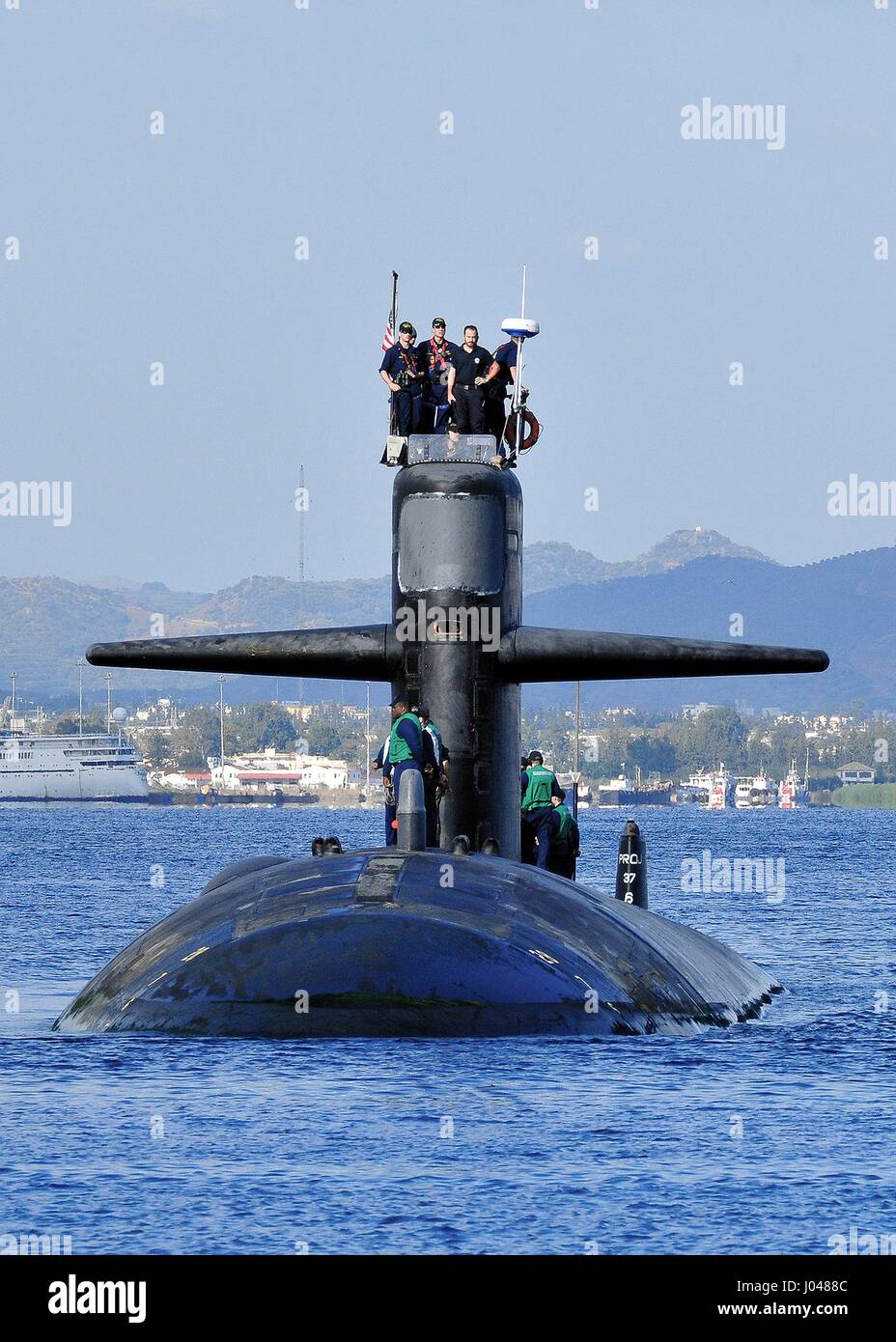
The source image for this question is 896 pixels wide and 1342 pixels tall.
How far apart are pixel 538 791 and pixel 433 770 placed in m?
5.74

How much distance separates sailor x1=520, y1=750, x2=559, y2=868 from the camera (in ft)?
77.0

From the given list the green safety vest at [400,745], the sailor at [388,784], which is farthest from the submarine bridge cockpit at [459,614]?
the green safety vest at [400,745]

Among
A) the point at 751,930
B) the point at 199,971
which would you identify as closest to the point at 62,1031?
the point at 199,971

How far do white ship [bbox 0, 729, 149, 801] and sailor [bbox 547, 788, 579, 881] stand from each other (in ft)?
553

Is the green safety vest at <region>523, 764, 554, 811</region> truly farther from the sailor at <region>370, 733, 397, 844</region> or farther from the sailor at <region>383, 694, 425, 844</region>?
the sailor at <region>383, 694, 425, 844</region>

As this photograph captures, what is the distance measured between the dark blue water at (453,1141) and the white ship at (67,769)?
17060 cm

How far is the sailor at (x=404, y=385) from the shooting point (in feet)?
68.3

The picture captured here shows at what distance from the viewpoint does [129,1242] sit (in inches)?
469

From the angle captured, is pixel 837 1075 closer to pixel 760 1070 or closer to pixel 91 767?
pixel 760 1070

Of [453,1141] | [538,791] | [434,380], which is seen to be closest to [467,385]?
[434,380]

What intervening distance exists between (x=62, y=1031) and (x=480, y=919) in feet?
15.0
